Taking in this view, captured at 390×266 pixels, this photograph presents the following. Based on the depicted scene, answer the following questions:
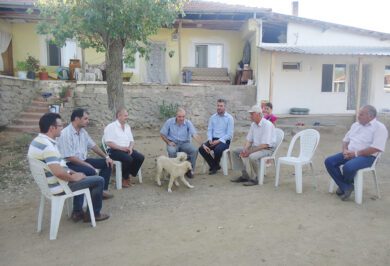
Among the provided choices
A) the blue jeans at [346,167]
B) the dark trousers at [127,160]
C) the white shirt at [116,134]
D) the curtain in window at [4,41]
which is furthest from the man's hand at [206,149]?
the curtain in window at [4,41]

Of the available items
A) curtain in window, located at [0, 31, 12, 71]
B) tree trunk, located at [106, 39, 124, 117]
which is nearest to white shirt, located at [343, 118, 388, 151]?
tree trunk, located at [106, 39, 124, 117]

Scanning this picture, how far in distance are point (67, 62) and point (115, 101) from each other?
8.04 meters

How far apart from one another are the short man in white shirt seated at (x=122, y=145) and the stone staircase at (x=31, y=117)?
17.9 feet

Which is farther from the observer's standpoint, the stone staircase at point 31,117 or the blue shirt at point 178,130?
the stone staircase at point 31,117

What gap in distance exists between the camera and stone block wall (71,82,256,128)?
11.1 metres

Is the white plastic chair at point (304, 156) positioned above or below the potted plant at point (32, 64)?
below

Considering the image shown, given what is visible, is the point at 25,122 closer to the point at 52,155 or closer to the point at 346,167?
the point at 52,155

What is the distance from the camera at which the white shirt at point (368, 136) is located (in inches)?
173

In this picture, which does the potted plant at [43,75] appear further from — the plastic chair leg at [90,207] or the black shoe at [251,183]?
the plastic chair leg at [90,207]

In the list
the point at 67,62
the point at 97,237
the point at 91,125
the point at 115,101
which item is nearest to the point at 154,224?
the point at 97,237

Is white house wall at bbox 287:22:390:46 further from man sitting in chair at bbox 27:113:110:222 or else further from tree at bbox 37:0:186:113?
man sitting in chair at bbox 27:113:110:222

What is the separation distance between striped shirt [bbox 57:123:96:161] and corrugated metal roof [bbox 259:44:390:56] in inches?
332

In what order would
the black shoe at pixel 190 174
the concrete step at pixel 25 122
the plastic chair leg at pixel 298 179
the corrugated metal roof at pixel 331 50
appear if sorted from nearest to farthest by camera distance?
the plastic chair leg at pixel 298 179 < the black shoe at pixel 190 174 < the concrete step at pixel 25 122 < the corrugated metal roof at pixel 331 50

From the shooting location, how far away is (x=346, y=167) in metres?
4.57
